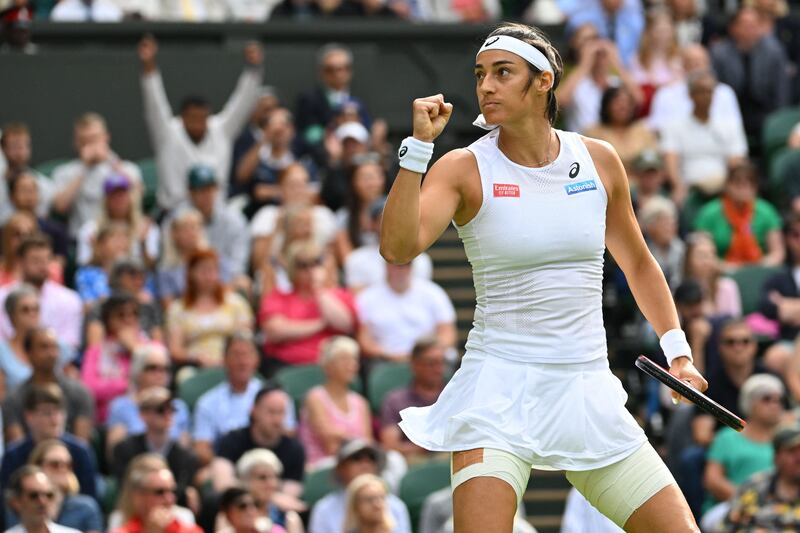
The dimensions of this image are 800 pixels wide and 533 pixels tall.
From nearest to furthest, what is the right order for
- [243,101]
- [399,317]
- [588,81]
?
[399,317] < [243,101] < [588,81]

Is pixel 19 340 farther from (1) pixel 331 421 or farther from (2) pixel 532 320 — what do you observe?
(2) pixel 532 320

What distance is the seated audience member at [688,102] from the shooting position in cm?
1382

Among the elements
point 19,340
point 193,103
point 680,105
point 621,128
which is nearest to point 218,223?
point 193,103

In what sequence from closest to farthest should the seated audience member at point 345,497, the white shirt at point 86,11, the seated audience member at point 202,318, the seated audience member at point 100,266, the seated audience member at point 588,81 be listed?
the seated audience member at point 345,497 < the seated audience member at point 202,318 < the seated audience member at point 100,266 < the seated audience member at point 588,81 < the white shirt at point 86,11

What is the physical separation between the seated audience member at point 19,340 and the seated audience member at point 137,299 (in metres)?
0.33

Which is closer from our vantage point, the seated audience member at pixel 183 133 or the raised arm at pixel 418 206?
the raised arm at pixel 418 206

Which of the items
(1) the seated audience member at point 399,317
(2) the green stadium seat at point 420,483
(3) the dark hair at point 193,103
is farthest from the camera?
(3) the dark hair at point 193,103

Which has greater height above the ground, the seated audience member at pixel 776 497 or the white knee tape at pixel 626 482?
the white knee tape at pixel 626 482

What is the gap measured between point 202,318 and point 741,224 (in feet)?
13.6

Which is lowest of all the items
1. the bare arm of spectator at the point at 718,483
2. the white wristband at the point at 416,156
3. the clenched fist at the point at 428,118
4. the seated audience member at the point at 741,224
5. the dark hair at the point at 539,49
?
the bare arm of spectator at the point at 718,483

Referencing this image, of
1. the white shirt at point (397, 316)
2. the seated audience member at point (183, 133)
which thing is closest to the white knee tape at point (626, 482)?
the white shirt at point (397, 316)

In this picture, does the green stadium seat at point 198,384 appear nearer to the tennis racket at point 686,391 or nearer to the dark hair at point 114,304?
the dark hair at point 114,304

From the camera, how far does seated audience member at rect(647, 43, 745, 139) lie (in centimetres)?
1382

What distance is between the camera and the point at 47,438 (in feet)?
30.2
